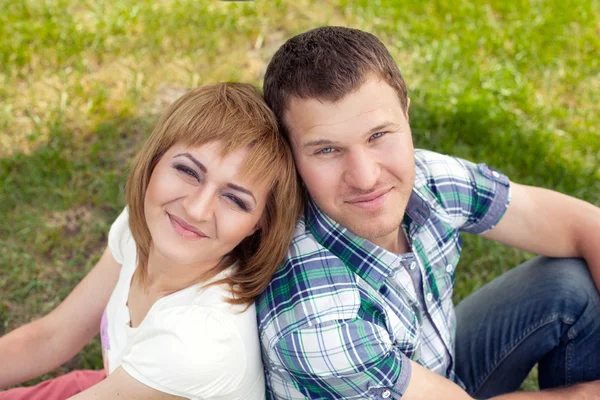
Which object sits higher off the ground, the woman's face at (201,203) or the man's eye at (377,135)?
the man's eye at (377,135)

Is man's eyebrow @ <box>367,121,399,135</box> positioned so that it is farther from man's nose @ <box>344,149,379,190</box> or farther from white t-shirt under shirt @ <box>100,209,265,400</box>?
white t-shirt under shirt @ <box>100,209,265,400</box>

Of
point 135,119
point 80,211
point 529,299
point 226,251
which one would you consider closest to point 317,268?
point 226,251

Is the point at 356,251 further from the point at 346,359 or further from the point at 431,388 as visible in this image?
the point at 431,388

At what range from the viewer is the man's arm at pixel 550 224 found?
7.52 feet

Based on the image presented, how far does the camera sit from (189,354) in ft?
5.46

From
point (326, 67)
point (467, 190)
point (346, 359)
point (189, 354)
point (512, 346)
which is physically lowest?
point (512, 346)

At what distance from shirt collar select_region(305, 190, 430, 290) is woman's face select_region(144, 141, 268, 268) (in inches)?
8.9

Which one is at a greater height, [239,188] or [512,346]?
[239,188]

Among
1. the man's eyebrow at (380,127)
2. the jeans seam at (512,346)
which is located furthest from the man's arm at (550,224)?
the man's eyebrow at (380,127)

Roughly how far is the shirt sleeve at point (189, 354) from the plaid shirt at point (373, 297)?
138mm

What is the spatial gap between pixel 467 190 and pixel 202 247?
1022mm

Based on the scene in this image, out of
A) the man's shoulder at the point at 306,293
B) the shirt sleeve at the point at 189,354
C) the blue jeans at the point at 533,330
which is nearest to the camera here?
the shirt sleeve at the point at 189,354

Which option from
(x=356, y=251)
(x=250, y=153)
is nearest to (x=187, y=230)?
(x=250, y=153)

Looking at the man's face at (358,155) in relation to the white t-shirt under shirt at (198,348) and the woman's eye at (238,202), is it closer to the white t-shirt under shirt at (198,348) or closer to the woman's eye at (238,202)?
the woman's eye at (238,202)
